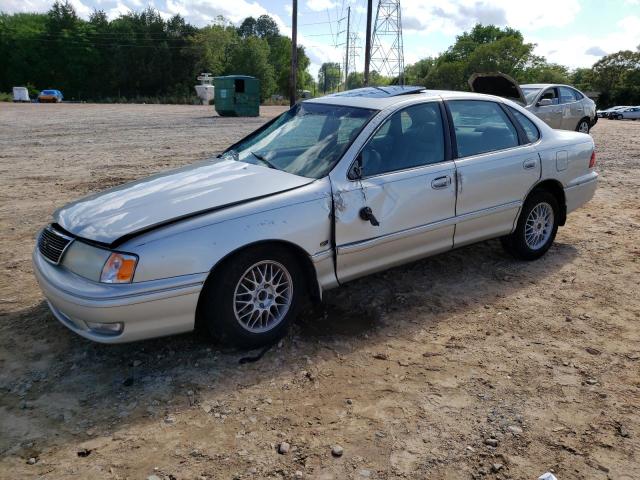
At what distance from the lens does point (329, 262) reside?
3504 millimetres

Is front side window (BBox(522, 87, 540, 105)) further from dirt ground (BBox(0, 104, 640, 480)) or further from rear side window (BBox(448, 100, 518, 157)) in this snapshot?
rear side window (BBox(448, 100, 518, 157))

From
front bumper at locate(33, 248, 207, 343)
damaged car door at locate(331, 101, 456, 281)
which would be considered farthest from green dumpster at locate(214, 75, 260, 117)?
front bumper at locate(33, 248, 207, 343)

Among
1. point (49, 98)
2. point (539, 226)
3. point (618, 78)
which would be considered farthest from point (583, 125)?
point (618, 78)

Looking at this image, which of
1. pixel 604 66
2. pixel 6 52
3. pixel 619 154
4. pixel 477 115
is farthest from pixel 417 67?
pixel 477 115

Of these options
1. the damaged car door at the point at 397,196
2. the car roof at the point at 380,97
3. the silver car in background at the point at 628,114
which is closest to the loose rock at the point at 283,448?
the damaged car door at the point at 397,196

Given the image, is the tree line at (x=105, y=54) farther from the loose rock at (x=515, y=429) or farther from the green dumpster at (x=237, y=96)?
the loose rock at (x=515, y=429)

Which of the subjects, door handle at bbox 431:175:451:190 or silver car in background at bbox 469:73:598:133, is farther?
silver car in background at bbox 469:73:598:133

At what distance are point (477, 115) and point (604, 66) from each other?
76.3 meters

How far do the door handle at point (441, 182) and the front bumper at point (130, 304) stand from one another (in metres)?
1.93

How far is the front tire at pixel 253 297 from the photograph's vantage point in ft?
10.2

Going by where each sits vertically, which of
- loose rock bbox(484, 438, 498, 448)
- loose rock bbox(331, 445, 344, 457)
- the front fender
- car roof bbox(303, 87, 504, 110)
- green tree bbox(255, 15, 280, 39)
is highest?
green tree bbox(255, 15, 280, 39)

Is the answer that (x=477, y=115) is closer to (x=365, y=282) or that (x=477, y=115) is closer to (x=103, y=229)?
(x=365, y=282)

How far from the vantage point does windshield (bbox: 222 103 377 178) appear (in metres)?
3.71

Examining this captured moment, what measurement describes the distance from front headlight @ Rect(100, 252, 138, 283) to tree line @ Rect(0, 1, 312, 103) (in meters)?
70.2
